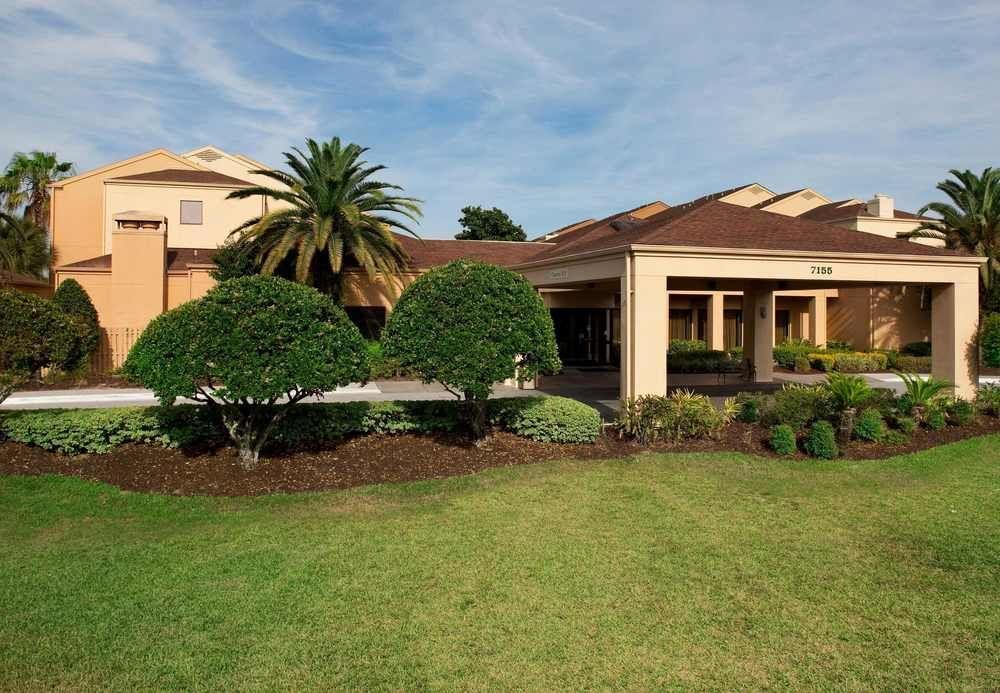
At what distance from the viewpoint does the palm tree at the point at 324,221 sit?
23.4 meters

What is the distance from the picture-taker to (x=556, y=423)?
12273 millimetres

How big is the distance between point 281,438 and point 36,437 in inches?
144

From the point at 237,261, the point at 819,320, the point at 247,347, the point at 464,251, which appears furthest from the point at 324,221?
the point at 819,320

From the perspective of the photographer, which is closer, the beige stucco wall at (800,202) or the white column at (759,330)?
the white column at (759,330)

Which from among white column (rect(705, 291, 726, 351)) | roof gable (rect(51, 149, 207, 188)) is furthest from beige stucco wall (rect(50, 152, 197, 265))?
white column (rect(705, 291, 726, 351))

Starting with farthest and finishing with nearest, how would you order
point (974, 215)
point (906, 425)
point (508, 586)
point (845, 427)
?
1. point (974, 215)
2. point (906, 425)
3. point (845, 427)
4. point (508, 586)

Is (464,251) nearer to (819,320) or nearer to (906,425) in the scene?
(819,320)

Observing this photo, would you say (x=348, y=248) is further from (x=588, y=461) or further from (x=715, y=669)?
(x=715, y=669)

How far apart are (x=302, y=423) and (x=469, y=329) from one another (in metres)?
3.14

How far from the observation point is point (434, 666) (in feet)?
16.2

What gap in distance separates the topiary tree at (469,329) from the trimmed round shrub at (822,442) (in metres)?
4.30

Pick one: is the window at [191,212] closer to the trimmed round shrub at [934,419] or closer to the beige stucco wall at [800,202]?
the beige stucco wall at [800,202]

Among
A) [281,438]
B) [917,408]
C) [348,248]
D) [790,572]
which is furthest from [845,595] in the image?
[348,248]

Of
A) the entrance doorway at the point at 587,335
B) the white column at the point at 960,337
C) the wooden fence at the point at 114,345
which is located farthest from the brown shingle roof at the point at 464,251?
the white column at the point at 960,337
